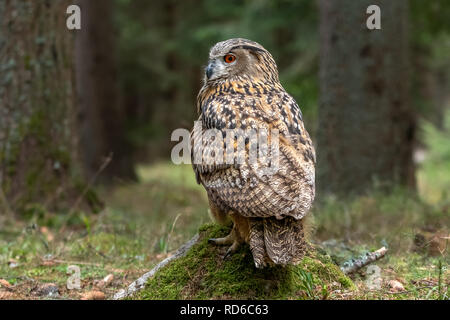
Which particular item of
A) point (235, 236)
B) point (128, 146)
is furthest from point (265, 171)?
point (128, 146)

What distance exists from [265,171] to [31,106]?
449 cm

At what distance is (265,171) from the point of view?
13.0 feet

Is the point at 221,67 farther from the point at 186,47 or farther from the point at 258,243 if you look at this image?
the point at 186,47

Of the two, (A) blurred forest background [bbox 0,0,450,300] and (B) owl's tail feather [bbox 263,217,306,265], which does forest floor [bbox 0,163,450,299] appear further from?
(B) owl's tail feather [bbox 263,217,306,265]

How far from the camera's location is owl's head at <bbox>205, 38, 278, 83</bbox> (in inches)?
191

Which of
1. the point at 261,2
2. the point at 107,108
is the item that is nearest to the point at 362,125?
the point at 107,108

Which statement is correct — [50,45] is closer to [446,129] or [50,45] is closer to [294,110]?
[294,110]

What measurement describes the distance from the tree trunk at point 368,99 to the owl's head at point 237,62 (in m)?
4.60

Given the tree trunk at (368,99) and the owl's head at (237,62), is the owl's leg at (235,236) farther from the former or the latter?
the tree trunk at (368,99)

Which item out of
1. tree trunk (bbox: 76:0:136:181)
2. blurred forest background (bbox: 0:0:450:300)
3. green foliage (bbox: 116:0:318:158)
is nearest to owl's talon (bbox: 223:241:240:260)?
blurred forest background (bbox: 0:0:450:300)

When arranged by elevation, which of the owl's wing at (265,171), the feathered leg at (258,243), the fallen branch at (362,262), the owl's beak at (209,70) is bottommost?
the fallen branch at (362,262)

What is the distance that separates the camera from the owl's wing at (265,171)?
378 centimetres

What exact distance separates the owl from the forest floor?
2.00 ft

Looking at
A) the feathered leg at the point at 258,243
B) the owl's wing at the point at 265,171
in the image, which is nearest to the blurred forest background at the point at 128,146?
the owl's wing at the point at 265,171
